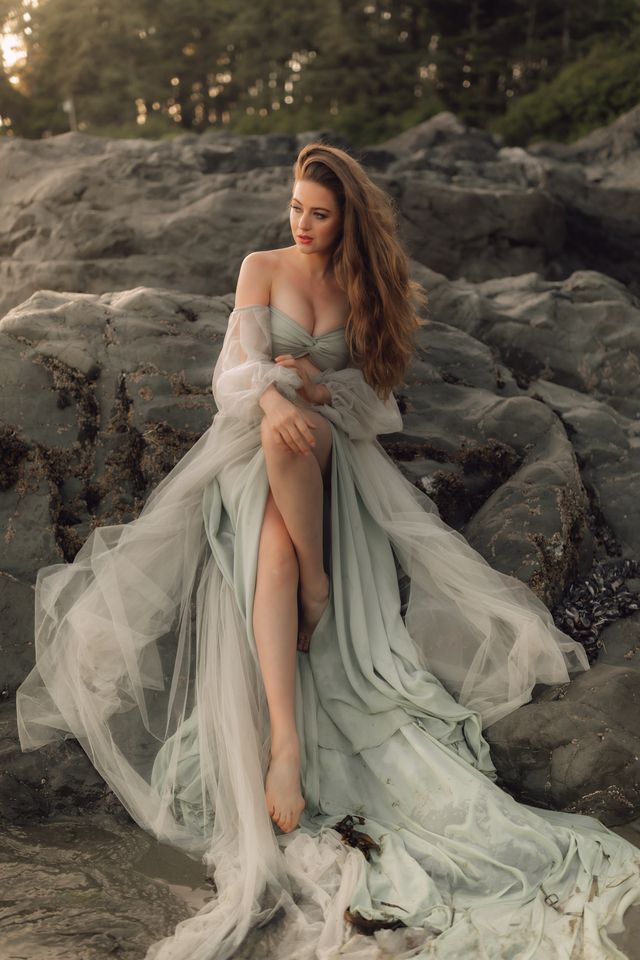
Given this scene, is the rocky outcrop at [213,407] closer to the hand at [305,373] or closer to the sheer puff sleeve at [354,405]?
the sheer puff sleeve at [354,405]

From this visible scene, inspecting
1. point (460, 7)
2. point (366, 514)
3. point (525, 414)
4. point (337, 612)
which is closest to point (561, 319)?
point (525, 414)

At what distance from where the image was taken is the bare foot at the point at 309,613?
3365 millimetres

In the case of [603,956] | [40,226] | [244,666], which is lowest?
[603,956]

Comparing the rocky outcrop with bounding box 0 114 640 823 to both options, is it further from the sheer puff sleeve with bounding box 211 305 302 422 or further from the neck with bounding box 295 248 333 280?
the neck with bounding box 295 248 333 280

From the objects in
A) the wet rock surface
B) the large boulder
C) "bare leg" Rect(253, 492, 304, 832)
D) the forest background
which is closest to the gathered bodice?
"bare leg" Rect(253, 492, 304, 832)

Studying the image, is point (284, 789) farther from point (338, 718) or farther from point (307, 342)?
point (307, 342)

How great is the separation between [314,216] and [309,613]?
4.75 ft

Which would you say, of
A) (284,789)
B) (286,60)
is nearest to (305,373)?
(284,789)

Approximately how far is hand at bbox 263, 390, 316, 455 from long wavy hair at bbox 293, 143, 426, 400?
1.72ft

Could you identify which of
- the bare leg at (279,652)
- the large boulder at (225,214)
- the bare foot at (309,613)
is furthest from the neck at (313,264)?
the large boulder at (225,214)

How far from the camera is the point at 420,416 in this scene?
476 centimetres

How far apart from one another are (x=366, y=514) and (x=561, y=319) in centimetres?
312

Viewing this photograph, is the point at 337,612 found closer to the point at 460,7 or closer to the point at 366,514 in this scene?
the point at 366,514

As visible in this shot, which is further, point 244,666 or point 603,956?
point 244,666
